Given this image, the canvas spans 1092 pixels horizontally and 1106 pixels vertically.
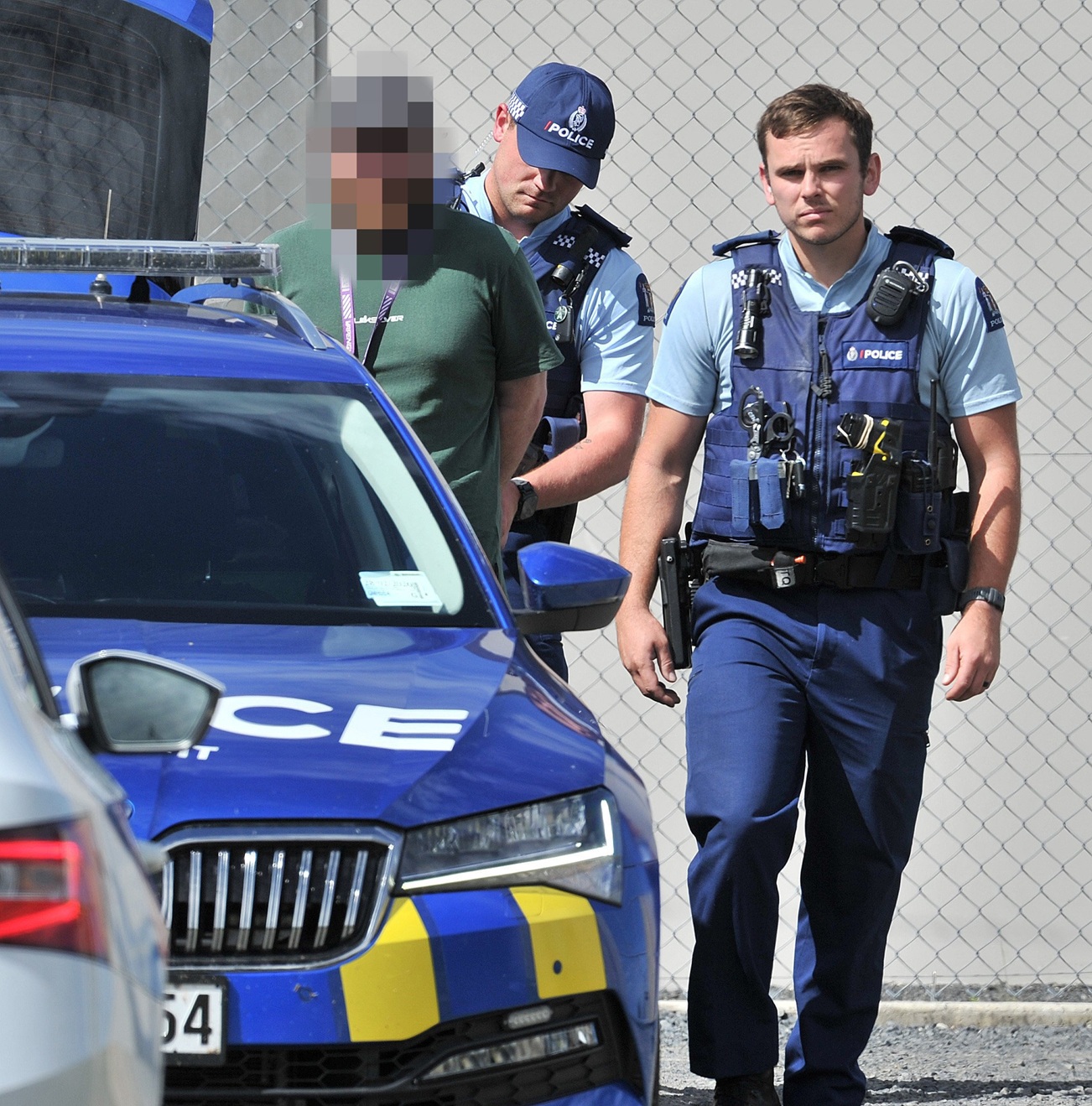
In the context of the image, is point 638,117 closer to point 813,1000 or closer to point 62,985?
point 813,1000

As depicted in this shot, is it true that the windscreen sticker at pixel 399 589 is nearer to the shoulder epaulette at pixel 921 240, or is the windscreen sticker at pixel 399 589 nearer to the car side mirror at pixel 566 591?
the car side mirror at pixel 566 591

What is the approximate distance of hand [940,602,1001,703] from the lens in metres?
3.71

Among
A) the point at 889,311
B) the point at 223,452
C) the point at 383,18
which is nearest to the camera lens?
the point at 223,452

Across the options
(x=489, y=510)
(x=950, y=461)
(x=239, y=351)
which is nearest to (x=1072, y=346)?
(x=950, y=461)

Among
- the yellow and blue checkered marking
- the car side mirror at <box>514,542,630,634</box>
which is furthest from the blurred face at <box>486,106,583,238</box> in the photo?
the yellow and blue checkered marking

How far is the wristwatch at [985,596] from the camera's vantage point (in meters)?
3.76

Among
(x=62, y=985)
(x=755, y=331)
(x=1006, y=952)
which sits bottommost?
(x=1006, y=952)

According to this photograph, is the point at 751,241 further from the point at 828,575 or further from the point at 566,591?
the point at 566,591

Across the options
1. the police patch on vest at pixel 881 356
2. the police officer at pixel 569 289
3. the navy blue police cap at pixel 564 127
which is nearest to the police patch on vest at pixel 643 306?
the police officer at pixel 569 289

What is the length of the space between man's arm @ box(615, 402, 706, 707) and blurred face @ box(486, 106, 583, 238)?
2.80ft

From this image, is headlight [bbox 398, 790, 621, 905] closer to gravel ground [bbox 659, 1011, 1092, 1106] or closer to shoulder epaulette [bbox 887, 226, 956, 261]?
shoulder epaulette [bbox 887, 226, 956, 261]

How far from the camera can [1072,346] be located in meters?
5.51

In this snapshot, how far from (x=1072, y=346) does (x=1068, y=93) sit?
0.81 meters

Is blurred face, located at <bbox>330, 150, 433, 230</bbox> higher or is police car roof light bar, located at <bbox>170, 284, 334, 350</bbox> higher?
blurred face, located at <bbox>330, 150, 433, 230</bbox>
